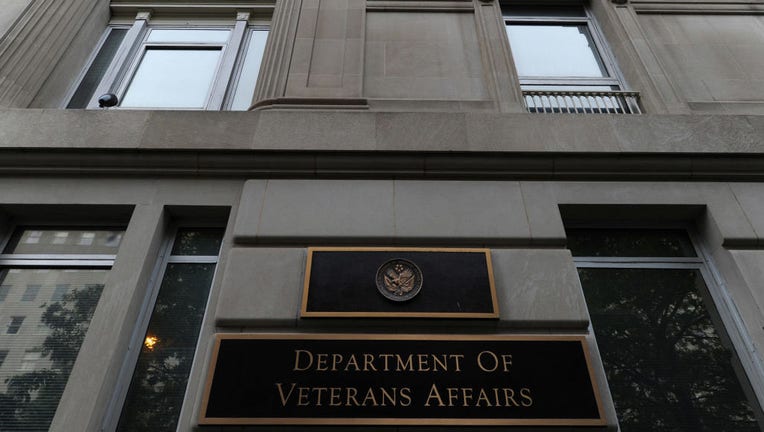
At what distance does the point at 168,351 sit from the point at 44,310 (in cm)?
180

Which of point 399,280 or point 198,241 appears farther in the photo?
point 198,241

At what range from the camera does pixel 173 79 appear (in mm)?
9414

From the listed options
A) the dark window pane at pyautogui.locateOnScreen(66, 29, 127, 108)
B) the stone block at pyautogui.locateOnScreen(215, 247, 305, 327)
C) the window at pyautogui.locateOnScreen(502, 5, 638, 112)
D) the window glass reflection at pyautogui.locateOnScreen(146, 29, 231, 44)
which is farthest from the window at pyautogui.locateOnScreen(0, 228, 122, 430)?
the window at pyautogui.locateOnScreen(502, 5, 638, 112)

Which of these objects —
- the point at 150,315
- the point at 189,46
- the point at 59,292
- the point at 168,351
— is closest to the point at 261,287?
the point at 168,351

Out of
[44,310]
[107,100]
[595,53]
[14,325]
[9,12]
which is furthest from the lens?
[595,53]

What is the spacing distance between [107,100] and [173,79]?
1.38 meters

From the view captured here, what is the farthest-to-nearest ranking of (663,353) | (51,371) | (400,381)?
(663,353) < (51,371) < (400,381)

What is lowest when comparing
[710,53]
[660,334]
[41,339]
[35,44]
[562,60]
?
A: [41,339]

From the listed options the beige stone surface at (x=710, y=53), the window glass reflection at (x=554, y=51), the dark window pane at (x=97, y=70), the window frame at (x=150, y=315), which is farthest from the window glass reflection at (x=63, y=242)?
the beige stone surface at (x=710, y=53)

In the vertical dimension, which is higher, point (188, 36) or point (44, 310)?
point (188, 36)

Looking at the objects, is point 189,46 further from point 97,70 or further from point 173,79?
point 97,70

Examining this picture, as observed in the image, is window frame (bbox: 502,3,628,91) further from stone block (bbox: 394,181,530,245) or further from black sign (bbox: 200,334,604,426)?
black sign (bbox: 200,334,604,426)

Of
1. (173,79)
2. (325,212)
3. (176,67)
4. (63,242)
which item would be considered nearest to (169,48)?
(176,67)

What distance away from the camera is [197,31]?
1044 cm
